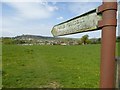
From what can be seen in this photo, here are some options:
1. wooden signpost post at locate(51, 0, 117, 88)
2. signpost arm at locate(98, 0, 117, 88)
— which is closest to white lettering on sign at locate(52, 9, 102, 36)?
wooden signpost post at locate(51, 0, 117, 88)

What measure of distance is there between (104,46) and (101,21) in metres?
0.26

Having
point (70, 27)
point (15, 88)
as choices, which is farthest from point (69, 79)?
point (70, 27)

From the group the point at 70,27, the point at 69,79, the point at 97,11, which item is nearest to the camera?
the point at 97,11

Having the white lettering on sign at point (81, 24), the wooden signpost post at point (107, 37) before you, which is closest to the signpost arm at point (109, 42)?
the wooden signpost post at point (107, 37)

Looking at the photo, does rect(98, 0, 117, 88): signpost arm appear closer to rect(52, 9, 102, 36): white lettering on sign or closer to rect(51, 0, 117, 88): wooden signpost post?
rect(51, 0, 117, 88): wooden signpost post

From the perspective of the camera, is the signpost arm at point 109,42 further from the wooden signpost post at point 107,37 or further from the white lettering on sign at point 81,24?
the white lettering on sign at point 81,24

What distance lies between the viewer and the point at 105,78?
87.7 inches

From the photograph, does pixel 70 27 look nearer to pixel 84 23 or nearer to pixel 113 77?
pixel 84 23

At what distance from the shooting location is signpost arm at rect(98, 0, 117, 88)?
7.20ft

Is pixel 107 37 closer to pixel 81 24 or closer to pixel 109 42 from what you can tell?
pixel 109 42

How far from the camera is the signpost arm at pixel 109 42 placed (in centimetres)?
219

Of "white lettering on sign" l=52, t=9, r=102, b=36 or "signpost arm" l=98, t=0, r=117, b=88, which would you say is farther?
"white lettering on sign" l=52, t=9, r=102, b=36

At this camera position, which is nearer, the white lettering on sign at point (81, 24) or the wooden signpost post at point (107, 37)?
the wooden signpost post at point (107, 37)

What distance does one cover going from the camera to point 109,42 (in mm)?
2195
